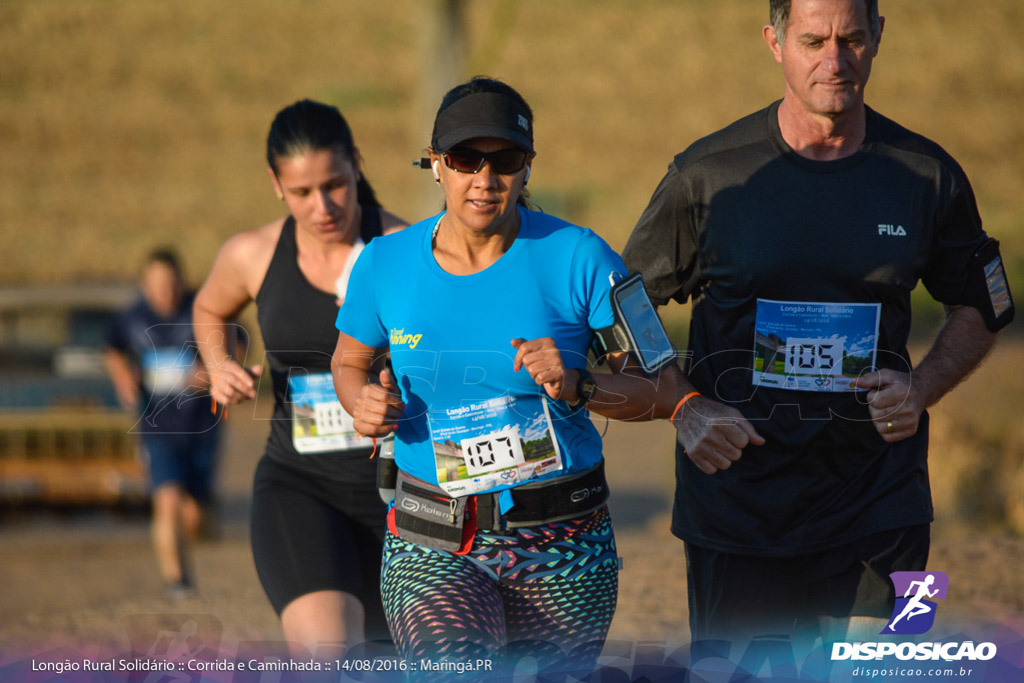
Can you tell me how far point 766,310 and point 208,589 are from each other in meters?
5.73

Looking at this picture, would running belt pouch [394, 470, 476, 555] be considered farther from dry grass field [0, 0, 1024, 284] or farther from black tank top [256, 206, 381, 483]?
dry grass field [0, 0, 1024, 284]

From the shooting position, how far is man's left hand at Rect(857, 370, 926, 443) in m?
3.17

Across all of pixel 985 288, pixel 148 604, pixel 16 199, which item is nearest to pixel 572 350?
pixel 985 288

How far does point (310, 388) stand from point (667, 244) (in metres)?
1.33

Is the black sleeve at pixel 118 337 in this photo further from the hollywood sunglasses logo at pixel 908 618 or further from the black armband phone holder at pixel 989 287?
the black armband phone holder at pixel 989 287

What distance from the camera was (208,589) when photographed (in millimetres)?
7992

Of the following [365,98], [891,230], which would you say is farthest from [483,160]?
[365,98]

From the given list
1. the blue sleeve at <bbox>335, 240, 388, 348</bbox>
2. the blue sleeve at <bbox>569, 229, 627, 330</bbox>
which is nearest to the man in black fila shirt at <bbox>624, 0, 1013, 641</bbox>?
the blue sleeve at <bbox>569, 229, 627, 330</bbox>

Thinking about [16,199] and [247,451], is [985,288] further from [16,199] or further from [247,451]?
[16,199]

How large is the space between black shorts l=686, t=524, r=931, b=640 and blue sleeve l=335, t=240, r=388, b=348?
1.17 meters

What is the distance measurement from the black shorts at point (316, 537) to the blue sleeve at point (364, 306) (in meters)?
0.82

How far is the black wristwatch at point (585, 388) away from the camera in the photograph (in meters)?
2.91

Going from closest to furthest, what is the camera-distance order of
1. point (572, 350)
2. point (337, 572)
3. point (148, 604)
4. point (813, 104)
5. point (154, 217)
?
point (572, 350) < point (813, 104) < point (337, 572) < point (148, 604) < point (154, 217)

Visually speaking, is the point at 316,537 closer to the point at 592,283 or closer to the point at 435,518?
the point at 435,518
